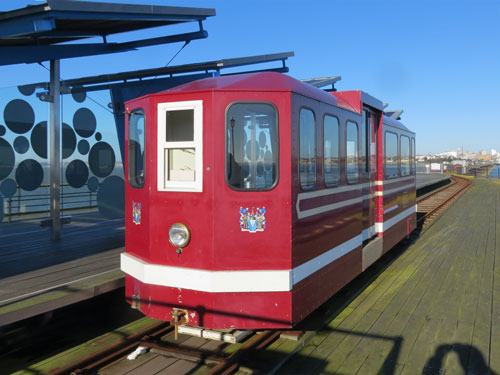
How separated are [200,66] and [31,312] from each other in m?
6.92

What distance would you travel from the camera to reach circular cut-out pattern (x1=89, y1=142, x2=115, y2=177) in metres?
10.8

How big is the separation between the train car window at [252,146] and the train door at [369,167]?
8.73 ft

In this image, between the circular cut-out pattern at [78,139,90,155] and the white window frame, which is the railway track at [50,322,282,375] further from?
the circular cut-out pattern at [78,139,90,155]

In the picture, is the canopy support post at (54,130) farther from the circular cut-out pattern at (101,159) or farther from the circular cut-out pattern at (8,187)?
the circular cut-out pattern at (101,159)

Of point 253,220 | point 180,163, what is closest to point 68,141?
point 180,163

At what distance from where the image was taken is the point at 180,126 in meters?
4.66

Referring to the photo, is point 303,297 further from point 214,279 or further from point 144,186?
point 144,186

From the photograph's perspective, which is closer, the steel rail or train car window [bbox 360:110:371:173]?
the steel rail

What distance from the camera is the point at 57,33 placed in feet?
24.9

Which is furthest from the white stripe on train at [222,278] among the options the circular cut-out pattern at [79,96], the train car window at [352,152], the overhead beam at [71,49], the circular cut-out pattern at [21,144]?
the circular cut-out pattern at [79,96]

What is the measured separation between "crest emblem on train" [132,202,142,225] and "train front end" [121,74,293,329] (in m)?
0.58

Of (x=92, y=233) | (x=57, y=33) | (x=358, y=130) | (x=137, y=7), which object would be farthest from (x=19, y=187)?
(x=358, y=130)

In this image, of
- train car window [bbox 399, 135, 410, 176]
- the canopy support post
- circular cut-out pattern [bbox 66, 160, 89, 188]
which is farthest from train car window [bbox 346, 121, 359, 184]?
circular cut-out pattern [bbox 66, 160, 89, 188]

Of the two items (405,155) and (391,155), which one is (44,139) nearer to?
(391,155)
